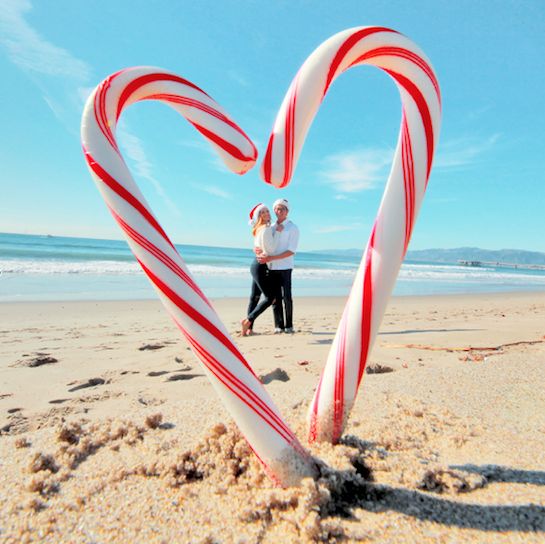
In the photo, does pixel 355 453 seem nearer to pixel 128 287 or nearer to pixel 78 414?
pixel 78 414

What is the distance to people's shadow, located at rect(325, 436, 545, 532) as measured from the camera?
3.88 ft

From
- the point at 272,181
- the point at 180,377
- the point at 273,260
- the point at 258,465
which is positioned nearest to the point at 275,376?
the point at 180,377

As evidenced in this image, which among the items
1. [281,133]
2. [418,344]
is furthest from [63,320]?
[281,133]

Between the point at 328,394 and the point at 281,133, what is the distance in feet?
2.97

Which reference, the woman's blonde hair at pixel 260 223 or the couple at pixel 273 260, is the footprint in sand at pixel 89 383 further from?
the woman's blonde hair at pixel 260 223

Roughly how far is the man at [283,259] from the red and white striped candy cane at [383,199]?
3213 millimetres

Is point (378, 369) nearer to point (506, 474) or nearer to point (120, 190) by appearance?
point (506, 474)

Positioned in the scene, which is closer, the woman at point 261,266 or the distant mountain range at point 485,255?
the woman at point 261,266

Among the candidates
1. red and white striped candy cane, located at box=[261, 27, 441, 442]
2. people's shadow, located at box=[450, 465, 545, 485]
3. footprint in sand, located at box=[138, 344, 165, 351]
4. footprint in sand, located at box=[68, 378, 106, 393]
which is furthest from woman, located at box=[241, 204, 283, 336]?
people's shadow, located at box=[450, 465, 545, 485]

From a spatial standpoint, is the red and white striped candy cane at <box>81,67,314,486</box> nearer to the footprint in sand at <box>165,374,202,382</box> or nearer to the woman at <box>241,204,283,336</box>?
the footprint in sand at <box>165,374,202,382</box>

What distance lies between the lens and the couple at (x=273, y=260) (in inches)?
185

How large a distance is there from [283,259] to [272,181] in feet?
11.9

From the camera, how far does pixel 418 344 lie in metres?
3.94

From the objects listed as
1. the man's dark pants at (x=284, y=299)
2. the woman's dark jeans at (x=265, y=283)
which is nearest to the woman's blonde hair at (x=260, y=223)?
the woman's dark jeans at (x=265, y=283)
